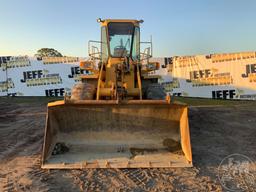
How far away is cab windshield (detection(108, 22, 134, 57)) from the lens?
279 inches

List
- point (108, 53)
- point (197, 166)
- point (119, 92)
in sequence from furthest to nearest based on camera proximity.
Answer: point (108, 53) < point (119, 92) < point (197, 166)

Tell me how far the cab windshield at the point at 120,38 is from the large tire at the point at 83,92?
1.18m

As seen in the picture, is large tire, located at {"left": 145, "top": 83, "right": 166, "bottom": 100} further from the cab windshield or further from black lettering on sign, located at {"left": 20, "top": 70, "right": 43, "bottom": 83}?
black lettering on sign, located at {"left": 20, "top": 70, "right": 43, "bottom": 83}

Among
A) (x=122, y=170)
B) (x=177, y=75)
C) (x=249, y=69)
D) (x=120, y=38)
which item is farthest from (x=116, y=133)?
(x=249, y=69)

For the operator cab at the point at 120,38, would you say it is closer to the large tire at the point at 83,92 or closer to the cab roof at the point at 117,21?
the cab roof at the point at 117,21

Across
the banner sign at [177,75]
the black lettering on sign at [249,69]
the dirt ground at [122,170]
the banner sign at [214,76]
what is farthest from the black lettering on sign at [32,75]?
the black lettering on sign at [249,69]

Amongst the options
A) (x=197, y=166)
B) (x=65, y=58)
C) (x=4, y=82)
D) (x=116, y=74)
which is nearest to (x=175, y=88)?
(x=65, y=58)

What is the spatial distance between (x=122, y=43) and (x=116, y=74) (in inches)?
48.4

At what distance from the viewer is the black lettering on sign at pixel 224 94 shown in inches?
615

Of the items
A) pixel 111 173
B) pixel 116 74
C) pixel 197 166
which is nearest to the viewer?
pixel 111 173

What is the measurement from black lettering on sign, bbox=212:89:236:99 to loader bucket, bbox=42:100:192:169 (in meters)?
11.2

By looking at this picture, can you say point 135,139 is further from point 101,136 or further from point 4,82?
point 4,82

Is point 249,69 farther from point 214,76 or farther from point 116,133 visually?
point 116,133

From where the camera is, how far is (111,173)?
4652 millimetres
